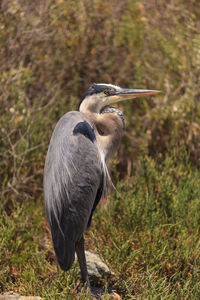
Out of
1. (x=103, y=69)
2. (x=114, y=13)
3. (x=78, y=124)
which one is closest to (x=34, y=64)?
(x=103, y=69)

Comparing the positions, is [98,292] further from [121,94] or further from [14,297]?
[121,94]

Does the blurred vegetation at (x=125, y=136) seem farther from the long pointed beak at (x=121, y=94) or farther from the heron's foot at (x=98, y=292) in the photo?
the long pointed beak at (x=121, y=94)

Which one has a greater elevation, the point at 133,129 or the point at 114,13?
the point at 114,13

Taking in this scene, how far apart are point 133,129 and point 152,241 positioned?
6.25 ft

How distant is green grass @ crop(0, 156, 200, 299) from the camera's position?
2881mm

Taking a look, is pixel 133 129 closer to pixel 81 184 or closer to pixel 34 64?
pixel 34 64

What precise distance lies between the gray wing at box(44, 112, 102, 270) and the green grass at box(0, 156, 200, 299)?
0.32m

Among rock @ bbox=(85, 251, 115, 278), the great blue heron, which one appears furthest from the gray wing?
rock @ bbox=(85, 251, 115, 278)

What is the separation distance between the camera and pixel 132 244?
3.31m

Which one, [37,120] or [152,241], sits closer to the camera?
[152,241]

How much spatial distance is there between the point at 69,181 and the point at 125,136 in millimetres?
2270

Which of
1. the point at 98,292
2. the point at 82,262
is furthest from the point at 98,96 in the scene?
the point at 98,292

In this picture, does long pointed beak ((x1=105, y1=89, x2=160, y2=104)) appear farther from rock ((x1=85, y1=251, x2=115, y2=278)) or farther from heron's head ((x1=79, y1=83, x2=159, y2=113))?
rock ((x1=85, y1=251, x2=115, y2=278))

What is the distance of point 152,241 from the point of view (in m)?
3.25
